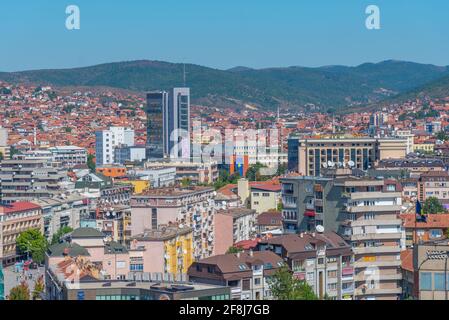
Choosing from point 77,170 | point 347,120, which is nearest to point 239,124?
point 347,120

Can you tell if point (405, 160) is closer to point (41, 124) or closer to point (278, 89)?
point (41, 124)

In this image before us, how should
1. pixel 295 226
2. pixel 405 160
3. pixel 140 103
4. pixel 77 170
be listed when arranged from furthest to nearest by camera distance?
pixel 140 103 < pixel 77 170 < pixel 405 160 < pixel 295 226

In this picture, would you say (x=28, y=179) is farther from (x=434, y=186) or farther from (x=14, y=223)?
(x=434, y=186)

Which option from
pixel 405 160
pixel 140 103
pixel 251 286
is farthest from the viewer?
pixel 140 103

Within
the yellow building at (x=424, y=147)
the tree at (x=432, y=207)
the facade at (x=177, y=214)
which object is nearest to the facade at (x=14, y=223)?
the facade at (x=177, y=214)

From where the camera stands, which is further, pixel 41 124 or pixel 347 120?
pixel 347 120

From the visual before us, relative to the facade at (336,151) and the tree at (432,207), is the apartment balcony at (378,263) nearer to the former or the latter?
the tree at (432,207)

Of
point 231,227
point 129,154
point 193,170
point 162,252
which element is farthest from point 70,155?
point 162,252

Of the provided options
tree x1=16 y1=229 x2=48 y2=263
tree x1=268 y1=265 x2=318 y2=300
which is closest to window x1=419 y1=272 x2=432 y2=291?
tree x1=268 y1=265 x2=318 y2=300
